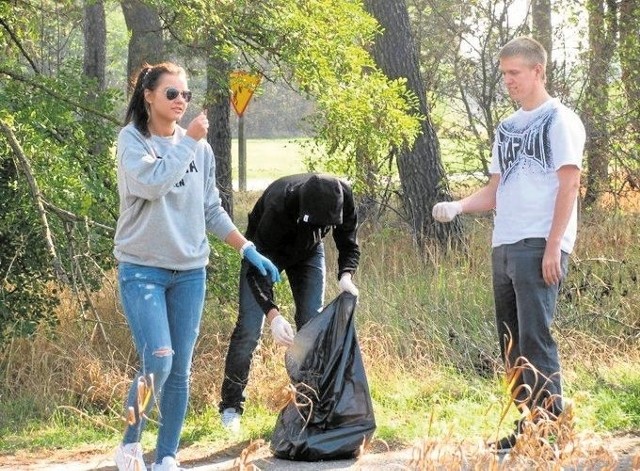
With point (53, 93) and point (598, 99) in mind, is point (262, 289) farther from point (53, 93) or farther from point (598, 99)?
point (598, 99)

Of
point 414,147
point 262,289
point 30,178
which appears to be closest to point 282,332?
point 262,289

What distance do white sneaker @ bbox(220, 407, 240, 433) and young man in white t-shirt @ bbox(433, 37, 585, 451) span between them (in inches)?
61.6

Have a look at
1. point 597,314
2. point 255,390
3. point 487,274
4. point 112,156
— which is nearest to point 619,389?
point 597,314

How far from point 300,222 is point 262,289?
0.36 m

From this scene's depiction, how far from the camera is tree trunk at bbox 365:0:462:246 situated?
12258mm

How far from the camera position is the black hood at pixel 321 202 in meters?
5.49

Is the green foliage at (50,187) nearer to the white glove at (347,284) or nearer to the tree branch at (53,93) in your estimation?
the tree branch at (53,93)

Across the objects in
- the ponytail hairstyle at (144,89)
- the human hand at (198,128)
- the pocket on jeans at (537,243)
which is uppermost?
the ponytail hairstyle at (144,89)

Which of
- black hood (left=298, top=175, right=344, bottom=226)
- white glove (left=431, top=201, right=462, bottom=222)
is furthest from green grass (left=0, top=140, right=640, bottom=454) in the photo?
black hood (left=298, top=175, right=344, bottom=226)

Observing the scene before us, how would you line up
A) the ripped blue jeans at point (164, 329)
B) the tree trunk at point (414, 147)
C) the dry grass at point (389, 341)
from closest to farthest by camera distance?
the ripped blue jeans at point (164, 329) → the dry grass at point (389, 341) → the tree trunk at point (414, 147)

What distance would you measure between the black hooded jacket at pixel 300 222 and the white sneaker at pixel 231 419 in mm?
877

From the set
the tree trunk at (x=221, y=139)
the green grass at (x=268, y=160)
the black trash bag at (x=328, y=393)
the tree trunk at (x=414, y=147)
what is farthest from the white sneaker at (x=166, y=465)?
the green grass at (x=268, y=160)

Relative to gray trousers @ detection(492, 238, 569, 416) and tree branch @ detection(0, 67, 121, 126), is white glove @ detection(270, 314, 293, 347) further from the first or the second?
tree branch @ detection(0, 67, 121, 126)

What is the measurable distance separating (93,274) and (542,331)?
350 cm
